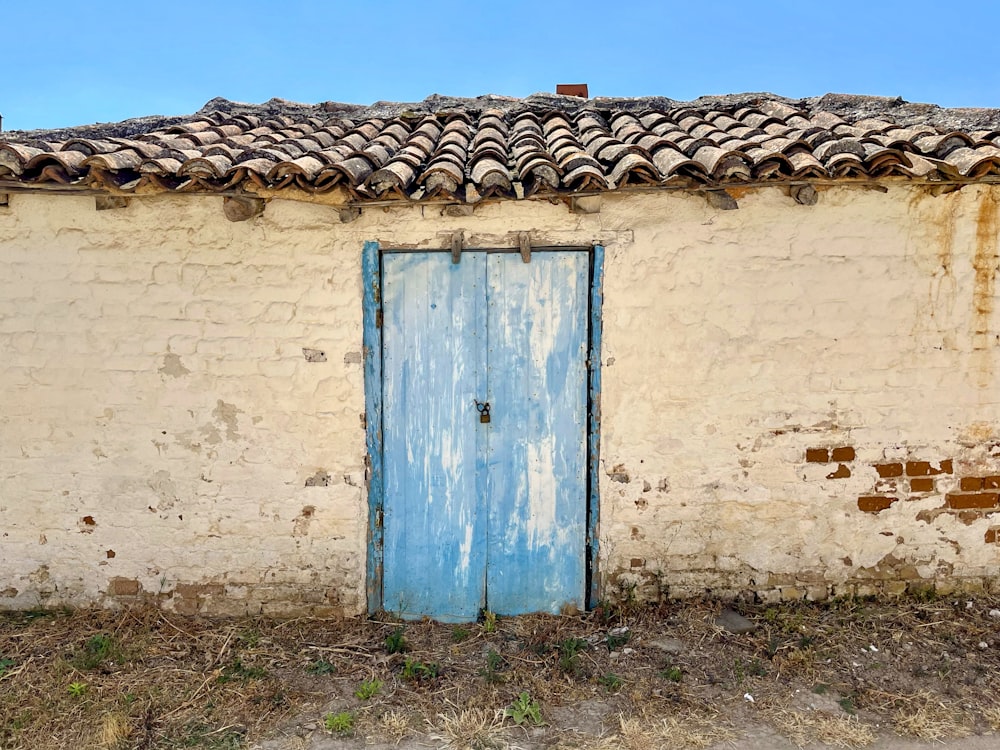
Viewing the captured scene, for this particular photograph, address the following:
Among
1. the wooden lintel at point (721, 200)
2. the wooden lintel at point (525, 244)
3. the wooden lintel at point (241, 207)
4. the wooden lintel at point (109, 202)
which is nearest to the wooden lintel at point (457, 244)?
the wooden lintel at point (525, 244)

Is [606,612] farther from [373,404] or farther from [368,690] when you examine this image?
[373,404]

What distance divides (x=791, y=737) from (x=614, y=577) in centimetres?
128

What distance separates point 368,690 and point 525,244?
2.42m

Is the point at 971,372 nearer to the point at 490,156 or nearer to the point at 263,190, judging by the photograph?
the point at 490,156

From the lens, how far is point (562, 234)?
4051mm

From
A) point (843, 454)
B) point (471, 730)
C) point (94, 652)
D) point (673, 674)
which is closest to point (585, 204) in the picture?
point (843, 454)

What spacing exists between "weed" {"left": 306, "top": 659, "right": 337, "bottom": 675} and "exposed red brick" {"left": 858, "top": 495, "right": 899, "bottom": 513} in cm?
309

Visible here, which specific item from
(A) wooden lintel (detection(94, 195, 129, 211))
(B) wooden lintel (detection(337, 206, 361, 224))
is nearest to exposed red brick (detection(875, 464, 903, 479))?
(B) wooden lintel (detection(337, 206, 361, 224))

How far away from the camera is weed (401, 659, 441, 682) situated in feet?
12.2

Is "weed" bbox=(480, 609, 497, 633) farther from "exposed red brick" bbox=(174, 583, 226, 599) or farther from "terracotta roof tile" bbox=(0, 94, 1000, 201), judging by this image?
"terracotta roof tile" bbox=(0, 94, 1000, 201)

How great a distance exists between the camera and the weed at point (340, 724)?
10.9 ft

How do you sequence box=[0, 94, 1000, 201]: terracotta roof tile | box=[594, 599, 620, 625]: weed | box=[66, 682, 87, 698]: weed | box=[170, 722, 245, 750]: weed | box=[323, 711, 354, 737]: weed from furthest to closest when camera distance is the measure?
1. box=[594, 599, 620, 625]: weed
2. box=[0, 94, 1000, 201]: terracotta roof tile
3. box=[66, 682, 87, 698]: weed
4. box=[323, 711, 354, 737]: weed
5. box=[170, 722, 245, 750]: weed

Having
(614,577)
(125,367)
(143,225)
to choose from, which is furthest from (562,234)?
(125,367)

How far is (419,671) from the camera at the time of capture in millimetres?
3764
